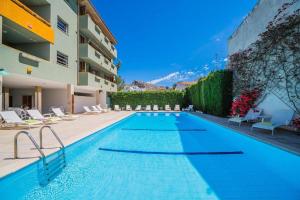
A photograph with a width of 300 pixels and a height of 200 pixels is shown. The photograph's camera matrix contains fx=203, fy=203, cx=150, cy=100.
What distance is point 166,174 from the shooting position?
14.8ft

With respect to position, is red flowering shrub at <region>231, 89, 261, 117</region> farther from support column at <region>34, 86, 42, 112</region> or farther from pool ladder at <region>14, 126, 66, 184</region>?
support column at <region>34, 86, 42, 112</region>

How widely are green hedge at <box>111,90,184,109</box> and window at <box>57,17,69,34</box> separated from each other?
45.2 feet

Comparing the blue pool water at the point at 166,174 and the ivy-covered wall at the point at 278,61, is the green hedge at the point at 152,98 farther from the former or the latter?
the blue pool water at the point at 166,174

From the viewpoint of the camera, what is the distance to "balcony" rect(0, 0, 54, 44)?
29.6ft

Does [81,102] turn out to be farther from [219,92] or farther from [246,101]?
[246,101]

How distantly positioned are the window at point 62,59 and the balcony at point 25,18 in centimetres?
188

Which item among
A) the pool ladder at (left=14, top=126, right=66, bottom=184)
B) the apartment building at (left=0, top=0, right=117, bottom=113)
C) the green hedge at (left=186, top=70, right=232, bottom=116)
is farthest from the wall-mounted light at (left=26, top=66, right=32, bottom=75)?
the green hedge at (left=186, top=70, right=232, bottom=116)

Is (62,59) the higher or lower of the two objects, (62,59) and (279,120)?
the higher

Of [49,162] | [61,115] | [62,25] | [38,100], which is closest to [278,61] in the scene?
[49,162]

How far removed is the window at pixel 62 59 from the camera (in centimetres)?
1477

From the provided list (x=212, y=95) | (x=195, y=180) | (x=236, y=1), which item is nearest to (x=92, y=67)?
(x=212, y=95)

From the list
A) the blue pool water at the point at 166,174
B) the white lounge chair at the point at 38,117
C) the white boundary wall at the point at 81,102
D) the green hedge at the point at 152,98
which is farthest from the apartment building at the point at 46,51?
the blue pool water at the point at 166,174

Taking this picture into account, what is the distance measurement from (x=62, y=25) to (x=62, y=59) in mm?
2619

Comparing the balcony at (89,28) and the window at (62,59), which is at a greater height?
the balcony at (89,28)
